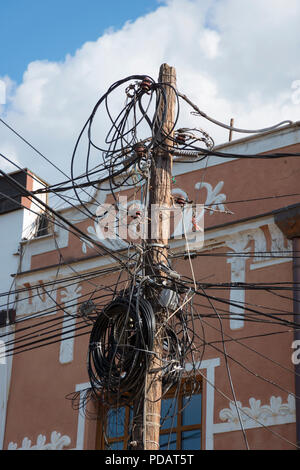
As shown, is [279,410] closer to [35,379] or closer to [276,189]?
[276,189]

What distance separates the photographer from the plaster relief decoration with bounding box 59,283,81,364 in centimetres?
1659

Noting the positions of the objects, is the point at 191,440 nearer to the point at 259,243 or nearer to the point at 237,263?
the point at 237,263

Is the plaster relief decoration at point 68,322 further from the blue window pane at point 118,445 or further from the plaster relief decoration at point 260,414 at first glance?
the plaster relief decoration at point 260,414

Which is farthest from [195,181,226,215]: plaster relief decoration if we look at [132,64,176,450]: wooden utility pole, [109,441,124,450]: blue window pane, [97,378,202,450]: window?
[109,441,124,450]: blue window pane

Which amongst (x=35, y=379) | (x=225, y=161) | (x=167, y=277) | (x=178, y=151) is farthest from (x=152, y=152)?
(x=35, y=379)

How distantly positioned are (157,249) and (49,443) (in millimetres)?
5409

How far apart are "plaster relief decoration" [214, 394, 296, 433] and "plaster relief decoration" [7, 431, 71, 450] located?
280cm

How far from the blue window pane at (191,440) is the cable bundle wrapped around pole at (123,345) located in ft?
10.2

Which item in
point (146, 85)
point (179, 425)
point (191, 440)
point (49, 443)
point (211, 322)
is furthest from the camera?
point (49, 443)

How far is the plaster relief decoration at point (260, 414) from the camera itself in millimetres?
14023

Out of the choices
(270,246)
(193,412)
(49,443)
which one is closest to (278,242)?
(270,246)

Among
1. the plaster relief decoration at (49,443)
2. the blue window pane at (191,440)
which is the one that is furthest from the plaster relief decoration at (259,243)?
the plaster relief decoration at (49,443)

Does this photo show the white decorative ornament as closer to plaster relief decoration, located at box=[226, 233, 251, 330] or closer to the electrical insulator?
plaster relief decoration, located at box=[226, 233, 251, 330]

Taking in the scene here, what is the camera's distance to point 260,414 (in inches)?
559
